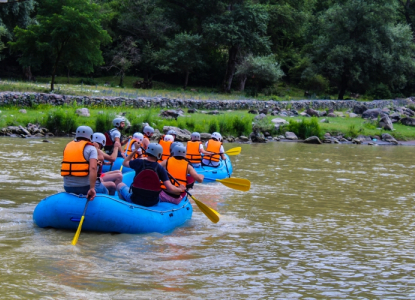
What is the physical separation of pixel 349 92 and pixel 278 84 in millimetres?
6921

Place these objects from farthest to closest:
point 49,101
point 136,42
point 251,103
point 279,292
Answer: point 136,42, point 251,103, point 49,101, point 279,292

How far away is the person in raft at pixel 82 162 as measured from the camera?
699cm

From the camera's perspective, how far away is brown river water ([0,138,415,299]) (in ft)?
18.2

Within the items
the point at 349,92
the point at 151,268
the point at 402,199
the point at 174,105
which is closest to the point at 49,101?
the point at 174,105

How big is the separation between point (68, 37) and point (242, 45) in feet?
52.7

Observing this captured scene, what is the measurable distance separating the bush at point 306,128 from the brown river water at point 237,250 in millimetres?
12556

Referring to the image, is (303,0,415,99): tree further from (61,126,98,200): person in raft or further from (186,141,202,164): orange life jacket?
(61,126,98,200): person in raft

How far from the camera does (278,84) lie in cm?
4466

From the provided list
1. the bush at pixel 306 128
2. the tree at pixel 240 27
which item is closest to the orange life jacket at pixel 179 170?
the bush at pixel 306 128

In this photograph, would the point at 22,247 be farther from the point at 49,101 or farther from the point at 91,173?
the point at 49,101

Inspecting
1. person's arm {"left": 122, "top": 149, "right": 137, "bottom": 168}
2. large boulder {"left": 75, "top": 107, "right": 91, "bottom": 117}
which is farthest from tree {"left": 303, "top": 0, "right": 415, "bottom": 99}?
person's arm {"left": 122, "top": 149, "right": 137, "bottom": 168}

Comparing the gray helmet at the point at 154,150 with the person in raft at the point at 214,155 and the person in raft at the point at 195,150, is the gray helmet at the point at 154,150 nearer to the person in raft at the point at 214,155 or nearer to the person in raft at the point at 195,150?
the person in raft at the point at 195,150

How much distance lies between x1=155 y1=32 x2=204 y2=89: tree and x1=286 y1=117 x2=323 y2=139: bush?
1502 centimetres

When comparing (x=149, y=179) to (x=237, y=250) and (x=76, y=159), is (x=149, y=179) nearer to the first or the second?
(x=76, y=159)
